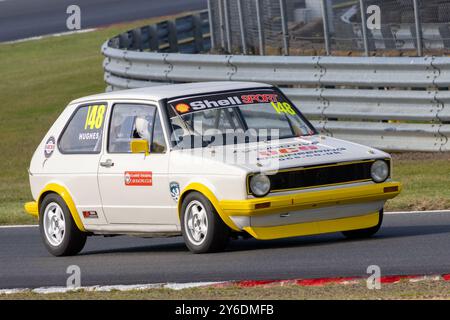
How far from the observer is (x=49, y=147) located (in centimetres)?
1245

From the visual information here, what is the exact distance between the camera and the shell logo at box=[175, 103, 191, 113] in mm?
11422

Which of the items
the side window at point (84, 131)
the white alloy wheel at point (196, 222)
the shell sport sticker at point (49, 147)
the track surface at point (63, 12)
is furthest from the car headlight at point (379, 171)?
the track surface at point (63, 12)

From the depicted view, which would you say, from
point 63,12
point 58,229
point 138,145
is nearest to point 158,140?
point 138,145

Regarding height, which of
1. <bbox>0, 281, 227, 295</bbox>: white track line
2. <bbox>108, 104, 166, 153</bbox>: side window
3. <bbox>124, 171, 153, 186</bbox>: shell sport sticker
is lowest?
<bbox>0, 281, 227, 295</bbox>: white track line

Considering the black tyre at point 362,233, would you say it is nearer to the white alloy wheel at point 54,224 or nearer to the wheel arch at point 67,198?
the wheel arch at point 67,198

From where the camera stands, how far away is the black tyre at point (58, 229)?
1200 centimetres

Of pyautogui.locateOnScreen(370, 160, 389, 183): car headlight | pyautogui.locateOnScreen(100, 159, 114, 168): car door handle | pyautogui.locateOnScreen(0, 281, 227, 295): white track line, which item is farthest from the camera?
pyautogui.locateOnScreen(100, 159, 114, 168): car door handle

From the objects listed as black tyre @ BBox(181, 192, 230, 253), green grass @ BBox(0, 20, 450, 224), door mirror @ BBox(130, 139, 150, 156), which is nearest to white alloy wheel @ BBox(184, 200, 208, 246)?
black tyre @ BBox(181, 192, 230, 253)

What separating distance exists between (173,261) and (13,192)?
732 centimetres

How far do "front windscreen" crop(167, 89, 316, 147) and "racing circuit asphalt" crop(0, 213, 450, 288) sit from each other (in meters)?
1.00

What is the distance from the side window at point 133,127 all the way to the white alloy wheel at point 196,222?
2.46ft

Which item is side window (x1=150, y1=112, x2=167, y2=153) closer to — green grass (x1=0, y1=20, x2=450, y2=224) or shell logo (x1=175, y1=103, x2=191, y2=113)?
shell logo (x1=175, y1=103, x2=191, y2=113)

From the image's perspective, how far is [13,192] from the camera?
17.7m
